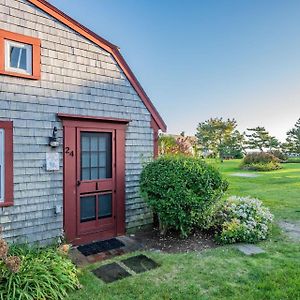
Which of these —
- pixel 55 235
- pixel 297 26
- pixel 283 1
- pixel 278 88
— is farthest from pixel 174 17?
pixel 55 235

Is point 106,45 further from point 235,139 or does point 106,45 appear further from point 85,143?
point 235,139

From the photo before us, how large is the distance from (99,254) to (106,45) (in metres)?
4.37

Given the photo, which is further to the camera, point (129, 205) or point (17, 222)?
point (129, 205)

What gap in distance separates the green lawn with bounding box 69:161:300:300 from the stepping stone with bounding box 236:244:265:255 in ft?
0.50

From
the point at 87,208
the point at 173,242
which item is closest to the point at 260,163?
the point at 173,242

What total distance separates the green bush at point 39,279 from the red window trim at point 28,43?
120 inches

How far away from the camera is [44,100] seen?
16.5 ft

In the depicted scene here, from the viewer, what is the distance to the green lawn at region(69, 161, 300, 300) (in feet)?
11.4

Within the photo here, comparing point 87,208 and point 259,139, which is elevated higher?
point 259,139

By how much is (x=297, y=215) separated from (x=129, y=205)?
4801 mm

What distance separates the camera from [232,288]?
3.59m

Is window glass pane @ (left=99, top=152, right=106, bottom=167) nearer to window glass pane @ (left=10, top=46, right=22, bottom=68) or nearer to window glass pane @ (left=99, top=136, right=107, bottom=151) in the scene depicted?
window glass pane @ (left=99, top=136, right=107, bottom=151)

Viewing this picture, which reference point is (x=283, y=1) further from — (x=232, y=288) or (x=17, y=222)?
(x=17, y=222)

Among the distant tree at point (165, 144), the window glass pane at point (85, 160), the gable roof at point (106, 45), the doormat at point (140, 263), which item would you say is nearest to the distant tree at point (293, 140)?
the distant tree at point (165, 144)
